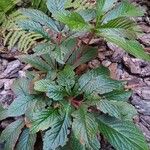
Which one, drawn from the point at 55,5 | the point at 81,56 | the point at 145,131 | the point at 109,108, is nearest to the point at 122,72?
the point at 81,56

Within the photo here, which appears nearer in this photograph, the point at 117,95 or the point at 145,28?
the point at 117,95

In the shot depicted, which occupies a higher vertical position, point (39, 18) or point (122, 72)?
point (39, 18)

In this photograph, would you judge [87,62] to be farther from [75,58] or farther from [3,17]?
[3,17]

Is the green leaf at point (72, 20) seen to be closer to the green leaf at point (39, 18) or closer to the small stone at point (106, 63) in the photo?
the green leaf at point (39, 18)

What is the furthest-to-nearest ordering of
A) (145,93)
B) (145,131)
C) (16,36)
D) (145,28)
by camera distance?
(145,28)
(16,36)
(145,93)
(145,131)

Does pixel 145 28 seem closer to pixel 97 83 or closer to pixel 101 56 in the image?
pixel 101 56

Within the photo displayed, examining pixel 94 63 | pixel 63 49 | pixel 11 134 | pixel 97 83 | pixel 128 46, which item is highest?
pixel 128 46
